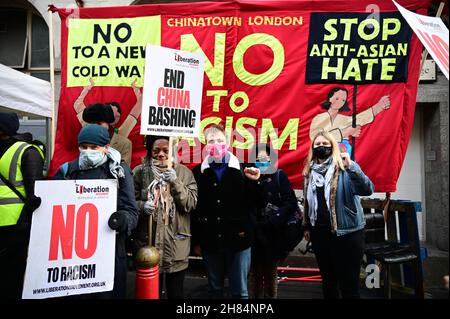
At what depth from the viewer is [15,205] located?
251 cm

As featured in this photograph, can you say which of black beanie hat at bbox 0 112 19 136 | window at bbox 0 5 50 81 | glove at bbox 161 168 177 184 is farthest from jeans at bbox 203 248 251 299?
window at bbox 0 5 50 81

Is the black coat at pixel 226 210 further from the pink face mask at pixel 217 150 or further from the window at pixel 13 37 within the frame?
the window at pixel 13 37

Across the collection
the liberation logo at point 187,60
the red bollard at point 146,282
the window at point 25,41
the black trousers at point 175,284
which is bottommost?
the black trousers at point 175,284

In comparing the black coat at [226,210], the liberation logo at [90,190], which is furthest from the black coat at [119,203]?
the black coat at [226,210]

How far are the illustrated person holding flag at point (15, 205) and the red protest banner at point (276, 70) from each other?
6.12ft

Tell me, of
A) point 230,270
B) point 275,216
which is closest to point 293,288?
point 275,216

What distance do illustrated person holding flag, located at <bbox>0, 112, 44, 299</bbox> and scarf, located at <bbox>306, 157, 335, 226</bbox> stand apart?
2.41m

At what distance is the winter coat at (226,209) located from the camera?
3.10 m

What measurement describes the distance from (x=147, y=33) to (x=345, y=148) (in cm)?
306

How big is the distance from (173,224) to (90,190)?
0.87 m

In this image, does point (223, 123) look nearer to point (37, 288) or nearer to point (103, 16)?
point (103, 16)

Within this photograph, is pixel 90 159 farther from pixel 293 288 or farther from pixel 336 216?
pixel 293 288

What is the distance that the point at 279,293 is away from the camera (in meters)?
4.45
